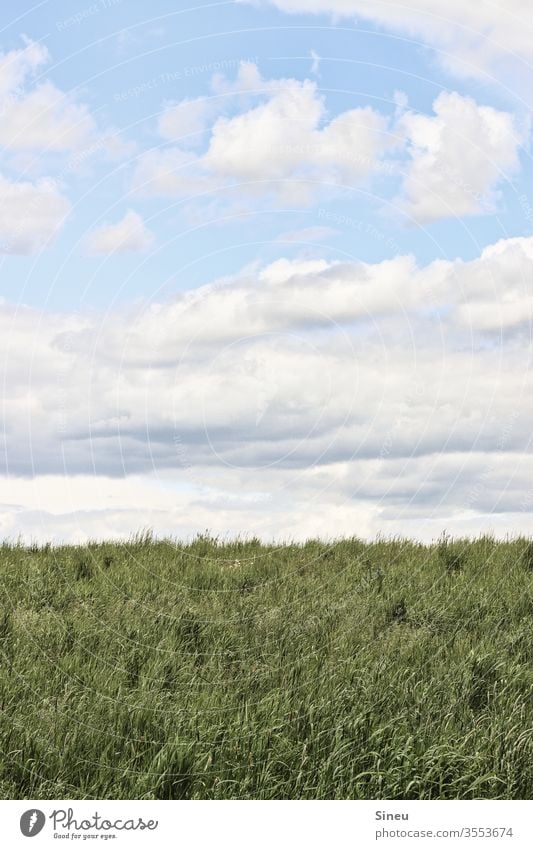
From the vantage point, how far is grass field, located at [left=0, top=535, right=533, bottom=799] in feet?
20.7

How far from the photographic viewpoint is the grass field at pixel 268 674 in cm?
632

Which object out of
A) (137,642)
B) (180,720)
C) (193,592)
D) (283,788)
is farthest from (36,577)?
(283,788)

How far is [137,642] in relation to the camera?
8602 millimetres

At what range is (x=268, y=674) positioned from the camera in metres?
7.88

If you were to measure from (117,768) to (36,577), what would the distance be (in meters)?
4.99
